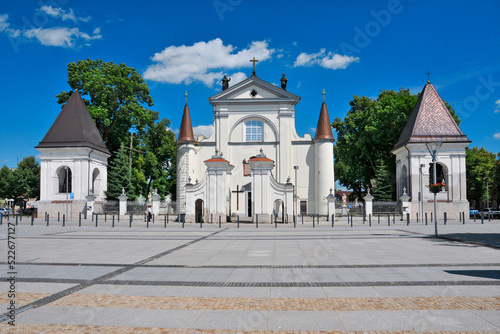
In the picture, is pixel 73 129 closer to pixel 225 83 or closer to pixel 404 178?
pixel 225 83

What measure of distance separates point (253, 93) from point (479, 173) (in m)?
36.2

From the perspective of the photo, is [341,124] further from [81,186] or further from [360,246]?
[360,246]

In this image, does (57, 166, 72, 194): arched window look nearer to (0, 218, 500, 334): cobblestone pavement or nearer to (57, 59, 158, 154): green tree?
(57, 59, 158, 154): green tree

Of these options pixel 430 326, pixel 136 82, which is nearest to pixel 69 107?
pixel 136 82

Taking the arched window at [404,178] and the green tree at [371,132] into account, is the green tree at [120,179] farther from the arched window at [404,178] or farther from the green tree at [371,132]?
the arched window at [404,178]

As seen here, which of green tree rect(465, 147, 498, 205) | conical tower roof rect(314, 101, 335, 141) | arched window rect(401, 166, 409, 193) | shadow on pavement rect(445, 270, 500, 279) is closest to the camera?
shadow on pavement rect(445, 270, 500, 279)

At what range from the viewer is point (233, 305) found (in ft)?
21.5

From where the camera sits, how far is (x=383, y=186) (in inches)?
1699

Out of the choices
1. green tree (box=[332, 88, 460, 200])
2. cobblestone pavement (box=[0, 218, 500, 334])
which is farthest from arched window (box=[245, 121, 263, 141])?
cobblestone pavement (box=[0, 218, 500, 334])

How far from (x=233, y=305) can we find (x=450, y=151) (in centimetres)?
3578

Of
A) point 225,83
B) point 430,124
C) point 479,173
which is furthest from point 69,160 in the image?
point 479,173

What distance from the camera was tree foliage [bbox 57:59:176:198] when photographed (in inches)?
1747

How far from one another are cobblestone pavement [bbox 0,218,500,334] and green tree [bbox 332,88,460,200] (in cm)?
3249

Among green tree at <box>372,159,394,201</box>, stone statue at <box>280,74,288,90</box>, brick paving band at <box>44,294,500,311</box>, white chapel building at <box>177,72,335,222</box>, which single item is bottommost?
brick paving band at <box>44,294,500,311</box>
